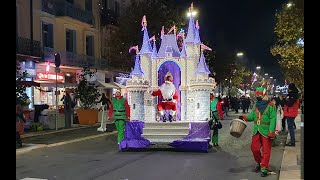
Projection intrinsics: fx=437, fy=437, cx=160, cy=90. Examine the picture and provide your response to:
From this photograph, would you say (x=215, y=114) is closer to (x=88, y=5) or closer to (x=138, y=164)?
(x=138, y=164)

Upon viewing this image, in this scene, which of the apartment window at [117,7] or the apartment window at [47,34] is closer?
the apartment window at [47,34]

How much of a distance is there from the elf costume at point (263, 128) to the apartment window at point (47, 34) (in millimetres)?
20827

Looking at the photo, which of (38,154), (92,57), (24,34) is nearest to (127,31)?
(92,57)

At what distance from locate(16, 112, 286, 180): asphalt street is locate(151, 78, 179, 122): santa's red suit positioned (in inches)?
61.3

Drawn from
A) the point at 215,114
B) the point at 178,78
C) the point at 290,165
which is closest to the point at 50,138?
the point at 178,78

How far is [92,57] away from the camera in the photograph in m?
33.8

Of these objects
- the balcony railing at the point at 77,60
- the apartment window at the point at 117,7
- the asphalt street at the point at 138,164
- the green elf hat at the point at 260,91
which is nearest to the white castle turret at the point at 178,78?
the asphalt street at the point at 138,164

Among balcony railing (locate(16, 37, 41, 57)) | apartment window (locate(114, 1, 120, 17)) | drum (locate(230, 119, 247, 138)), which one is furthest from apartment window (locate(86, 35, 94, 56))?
drum (locate(230, 119, 247, 138))

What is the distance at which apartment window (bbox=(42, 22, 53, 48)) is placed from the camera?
27812mm

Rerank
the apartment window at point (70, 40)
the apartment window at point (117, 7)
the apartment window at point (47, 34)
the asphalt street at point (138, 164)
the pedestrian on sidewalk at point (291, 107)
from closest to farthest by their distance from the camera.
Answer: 1. the asphalt street at point (138, 164)
2. the pedestrian on sidewalk at point (291, 107)
3. the apartment window at point (47, 34)
4. the apartment window at point (70, 40)
5. the apartment window at point (117, 7)

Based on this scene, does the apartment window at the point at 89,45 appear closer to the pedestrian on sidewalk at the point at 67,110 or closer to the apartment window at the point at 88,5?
the apartment window at the point at 88,5

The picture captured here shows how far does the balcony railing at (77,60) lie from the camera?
27609mm

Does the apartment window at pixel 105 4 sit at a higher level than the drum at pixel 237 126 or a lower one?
higher
